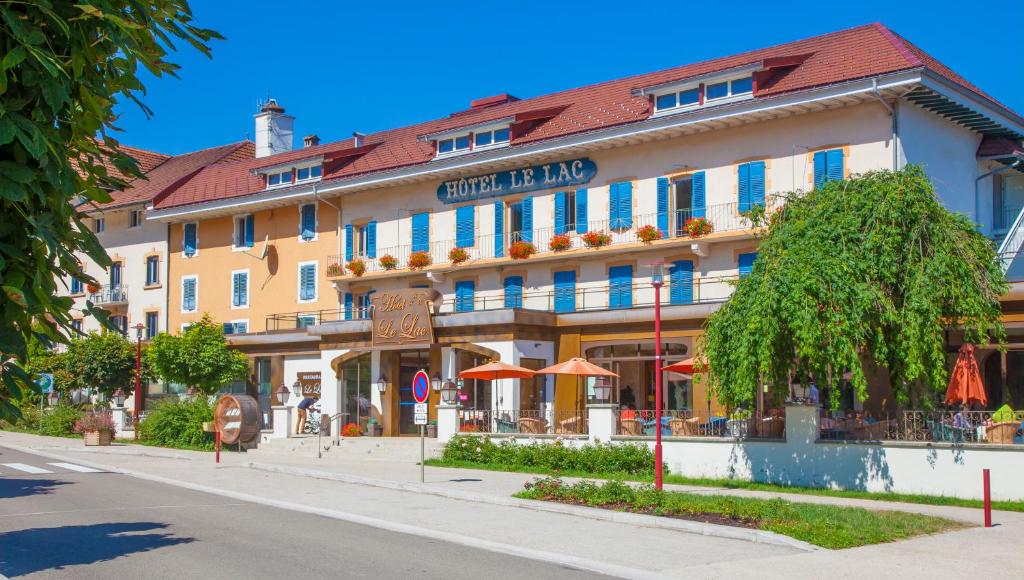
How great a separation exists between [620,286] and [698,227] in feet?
12.0

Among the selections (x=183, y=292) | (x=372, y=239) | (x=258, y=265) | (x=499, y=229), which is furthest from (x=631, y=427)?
(x=183, y=292)

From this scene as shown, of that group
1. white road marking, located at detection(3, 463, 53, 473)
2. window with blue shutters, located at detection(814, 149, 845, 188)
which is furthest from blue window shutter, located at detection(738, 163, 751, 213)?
white road marking, located at detection(3, 463, 53, 473)

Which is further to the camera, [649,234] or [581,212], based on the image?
[581,212]

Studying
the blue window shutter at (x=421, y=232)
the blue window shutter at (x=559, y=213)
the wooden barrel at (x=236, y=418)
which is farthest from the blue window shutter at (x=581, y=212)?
the wooden barrel at (x=236, y=418)

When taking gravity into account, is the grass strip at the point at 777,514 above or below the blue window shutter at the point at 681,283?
below

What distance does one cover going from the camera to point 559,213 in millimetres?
34875

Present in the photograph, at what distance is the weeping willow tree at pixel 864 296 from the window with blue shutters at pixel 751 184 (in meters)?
8.45

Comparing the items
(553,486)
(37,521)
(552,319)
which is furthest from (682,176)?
(37,521)

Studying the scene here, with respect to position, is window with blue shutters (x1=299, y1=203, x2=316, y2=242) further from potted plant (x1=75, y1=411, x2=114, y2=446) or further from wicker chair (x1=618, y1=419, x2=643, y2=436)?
wicker chair (x1=618, y1=419, x2=643, y2=436)

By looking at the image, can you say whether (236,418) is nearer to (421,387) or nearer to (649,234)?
(421,387)

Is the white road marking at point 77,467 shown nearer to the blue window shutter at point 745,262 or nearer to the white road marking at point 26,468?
the white road marking at point 26,468

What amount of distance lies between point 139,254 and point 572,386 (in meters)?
26.7

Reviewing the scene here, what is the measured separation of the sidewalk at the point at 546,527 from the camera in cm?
1205

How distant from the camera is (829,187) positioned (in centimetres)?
2198
